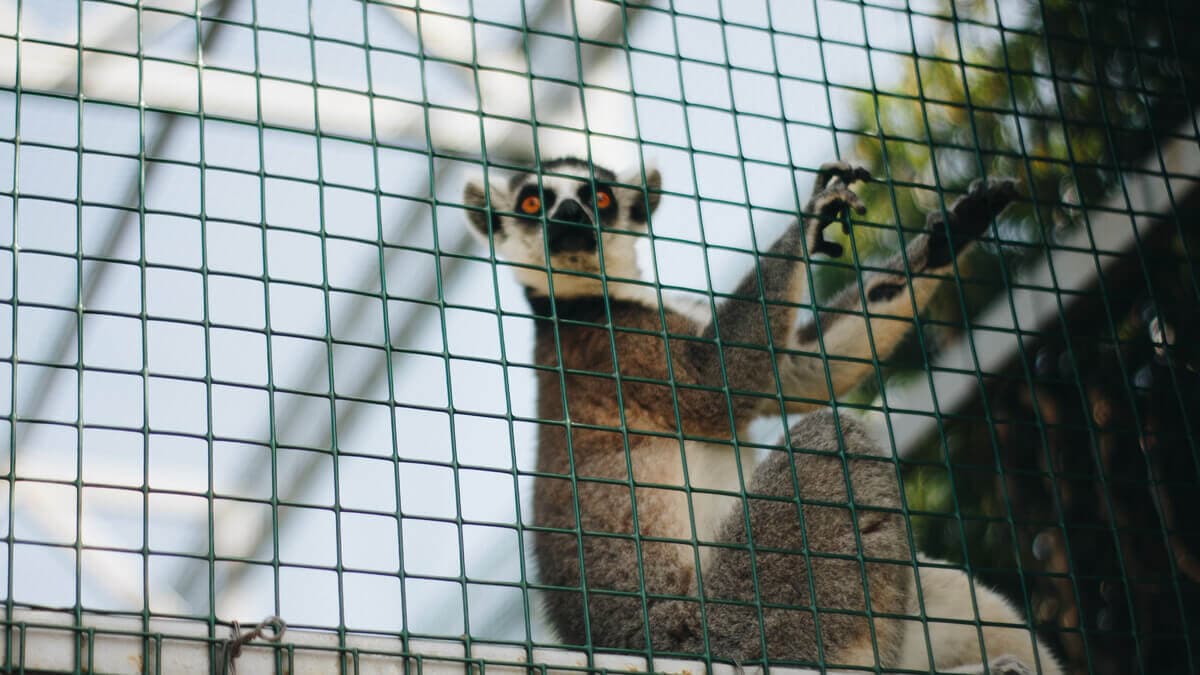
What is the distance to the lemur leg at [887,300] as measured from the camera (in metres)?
5.22

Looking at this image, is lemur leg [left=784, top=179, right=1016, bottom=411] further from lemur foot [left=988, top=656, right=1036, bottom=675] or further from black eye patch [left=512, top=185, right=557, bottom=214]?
black eye patch [left=512, top=185, right=557, bottom=214]

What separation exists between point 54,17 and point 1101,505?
5436 mm

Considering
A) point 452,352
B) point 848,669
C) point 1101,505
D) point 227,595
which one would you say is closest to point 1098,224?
point 1101,505

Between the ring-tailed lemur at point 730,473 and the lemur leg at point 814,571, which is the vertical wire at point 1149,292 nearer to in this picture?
the ring-tailed lemur at point 730,473

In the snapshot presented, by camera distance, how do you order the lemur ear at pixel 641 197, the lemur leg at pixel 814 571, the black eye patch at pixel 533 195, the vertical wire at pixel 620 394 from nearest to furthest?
the vertical wire at pixel 620 394 → the lemur leg at pixel 814 571 → the black eye patch at pixel 533 195 → the lemur ear at pixel 641 197

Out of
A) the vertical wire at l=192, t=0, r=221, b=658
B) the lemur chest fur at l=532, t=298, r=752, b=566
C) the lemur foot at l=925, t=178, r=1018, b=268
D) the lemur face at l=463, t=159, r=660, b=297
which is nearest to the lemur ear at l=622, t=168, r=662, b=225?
the lemur face at l=463, t=159, r=660, b=297

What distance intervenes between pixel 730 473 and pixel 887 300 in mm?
918

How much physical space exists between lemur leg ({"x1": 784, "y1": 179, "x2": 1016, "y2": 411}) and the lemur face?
2.90 ft

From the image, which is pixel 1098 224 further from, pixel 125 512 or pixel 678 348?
pixel 125 512

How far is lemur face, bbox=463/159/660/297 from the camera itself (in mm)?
6176

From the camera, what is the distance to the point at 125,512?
1100 cm

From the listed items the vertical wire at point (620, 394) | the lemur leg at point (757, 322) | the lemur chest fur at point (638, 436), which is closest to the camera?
the vertical wire at point (620, 394)

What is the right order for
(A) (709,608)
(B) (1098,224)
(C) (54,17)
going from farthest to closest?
(C) (54,17) → (B) (1098,224) → (A) (709,608)

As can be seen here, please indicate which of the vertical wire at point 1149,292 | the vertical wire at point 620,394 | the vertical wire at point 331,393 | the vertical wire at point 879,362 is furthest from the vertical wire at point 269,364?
the vertical wire at point 1149,292
